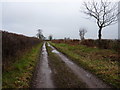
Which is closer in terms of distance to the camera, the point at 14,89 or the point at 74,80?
the point at 14,89

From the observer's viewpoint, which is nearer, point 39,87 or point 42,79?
point 39,87

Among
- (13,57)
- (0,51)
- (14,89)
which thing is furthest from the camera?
(13,57)

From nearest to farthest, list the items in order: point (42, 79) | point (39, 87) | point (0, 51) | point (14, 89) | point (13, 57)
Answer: point (14, 89), point (39, 87), point (42, 79), point (0, 51), point (13, 57)

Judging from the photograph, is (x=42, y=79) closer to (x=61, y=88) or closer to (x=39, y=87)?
(x=39, y=87)

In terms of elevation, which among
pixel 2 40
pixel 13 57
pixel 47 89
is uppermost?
pixel 2 40

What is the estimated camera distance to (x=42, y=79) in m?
7.33

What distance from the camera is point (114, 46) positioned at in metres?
18.8

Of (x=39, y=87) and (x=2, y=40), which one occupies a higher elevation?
(x=2, y=40)

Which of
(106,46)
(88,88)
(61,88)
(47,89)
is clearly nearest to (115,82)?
(88,88)

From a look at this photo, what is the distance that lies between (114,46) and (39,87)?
15291 mm

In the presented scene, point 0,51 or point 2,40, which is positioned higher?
point 2,40

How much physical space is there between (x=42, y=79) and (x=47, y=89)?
144 cm

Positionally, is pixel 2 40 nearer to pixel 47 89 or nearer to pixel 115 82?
pixel 47 89

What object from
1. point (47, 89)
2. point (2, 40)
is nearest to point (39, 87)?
point (47, 89)
